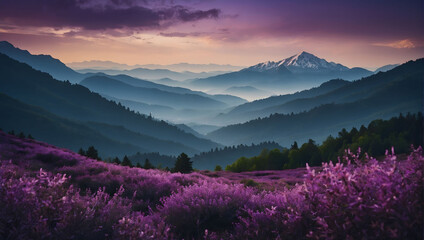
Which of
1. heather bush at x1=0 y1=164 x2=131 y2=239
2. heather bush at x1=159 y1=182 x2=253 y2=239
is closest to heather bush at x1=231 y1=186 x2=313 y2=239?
heather bush at x1=159 y1=182 x2=253 y2=239

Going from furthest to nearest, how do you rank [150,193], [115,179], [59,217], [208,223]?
[115,179] < [150,193] < [208,223] < [59,217]

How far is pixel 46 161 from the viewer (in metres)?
11.9

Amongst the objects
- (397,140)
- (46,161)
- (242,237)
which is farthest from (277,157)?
(242,237)

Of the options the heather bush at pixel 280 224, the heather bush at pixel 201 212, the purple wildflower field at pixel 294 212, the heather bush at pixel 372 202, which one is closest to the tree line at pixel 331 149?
the heather bush at pixel 201 212

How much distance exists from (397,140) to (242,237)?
3063 inches

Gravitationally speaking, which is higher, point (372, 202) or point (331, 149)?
point (372, 202)

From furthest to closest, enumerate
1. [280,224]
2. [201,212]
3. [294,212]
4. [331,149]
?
[331,149] → [201,212] → [280,224] → [294,212]

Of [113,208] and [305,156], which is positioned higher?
[113,208]

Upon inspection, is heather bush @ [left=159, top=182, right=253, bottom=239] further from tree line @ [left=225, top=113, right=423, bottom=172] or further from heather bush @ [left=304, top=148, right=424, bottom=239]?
tree line @ [left=225, top=113, right=423, bottom=172]

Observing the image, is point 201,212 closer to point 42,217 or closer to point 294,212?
point 294,212

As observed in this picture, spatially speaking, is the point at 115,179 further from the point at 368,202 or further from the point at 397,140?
the point at 397,140

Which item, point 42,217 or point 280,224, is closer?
point 42,217

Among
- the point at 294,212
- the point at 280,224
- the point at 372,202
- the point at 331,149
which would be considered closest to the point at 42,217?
the point at 280,224

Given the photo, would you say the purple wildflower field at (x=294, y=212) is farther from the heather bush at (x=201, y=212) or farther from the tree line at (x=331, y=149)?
the tree line at (x=331, y=149)
